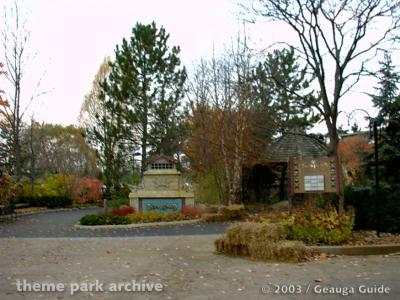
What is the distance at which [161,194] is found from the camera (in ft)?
78.0

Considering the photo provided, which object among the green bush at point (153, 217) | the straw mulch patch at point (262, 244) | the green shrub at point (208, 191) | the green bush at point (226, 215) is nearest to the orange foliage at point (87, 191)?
the green shrub at point (208, 191)

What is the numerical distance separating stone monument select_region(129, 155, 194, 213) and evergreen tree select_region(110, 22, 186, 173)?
39.3 feet

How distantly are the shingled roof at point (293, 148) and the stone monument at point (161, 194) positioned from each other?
22.8ft

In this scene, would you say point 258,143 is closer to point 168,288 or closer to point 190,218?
point 190,218

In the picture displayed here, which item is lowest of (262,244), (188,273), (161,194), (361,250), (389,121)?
(188,273)

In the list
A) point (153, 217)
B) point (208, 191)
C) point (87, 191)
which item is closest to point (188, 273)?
point (153, 217)

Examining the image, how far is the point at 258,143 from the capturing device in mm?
27562

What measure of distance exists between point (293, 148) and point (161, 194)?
9724 millimetres

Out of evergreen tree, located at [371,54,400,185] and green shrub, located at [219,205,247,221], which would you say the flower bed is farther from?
evergreen tree, located at [371,54,400,185]

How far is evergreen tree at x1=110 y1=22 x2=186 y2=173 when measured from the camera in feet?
119

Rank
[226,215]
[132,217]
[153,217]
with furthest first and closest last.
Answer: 1. [226,215]
2. [153,217]
3. [132,217]

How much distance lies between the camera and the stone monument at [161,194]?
23.7 m

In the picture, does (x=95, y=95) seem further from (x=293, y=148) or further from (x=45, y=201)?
(x=293, y=148)

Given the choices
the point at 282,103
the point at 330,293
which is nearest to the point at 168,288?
the point at 330,293
